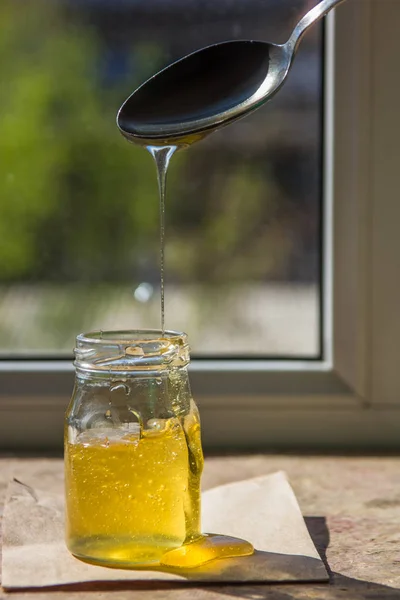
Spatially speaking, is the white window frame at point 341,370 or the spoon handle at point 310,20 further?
the white window frame at point 341,370

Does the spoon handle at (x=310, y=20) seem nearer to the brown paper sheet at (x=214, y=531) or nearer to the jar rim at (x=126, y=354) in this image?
the jar rim at (x=126, y=354)

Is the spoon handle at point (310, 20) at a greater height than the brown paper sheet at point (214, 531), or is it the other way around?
the spoon handle at point (310, 20)

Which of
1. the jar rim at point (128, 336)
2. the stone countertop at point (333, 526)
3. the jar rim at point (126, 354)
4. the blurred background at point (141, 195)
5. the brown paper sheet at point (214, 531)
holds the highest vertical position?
the blurred background at point (141, 195)

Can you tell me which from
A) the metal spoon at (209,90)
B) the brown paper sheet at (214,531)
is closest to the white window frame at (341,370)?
the brown paper sheet at (214,531)

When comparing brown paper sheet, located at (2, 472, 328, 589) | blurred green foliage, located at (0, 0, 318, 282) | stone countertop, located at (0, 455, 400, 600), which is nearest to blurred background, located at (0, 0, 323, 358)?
blurred green foliage, located at (0, 0, 318, 282)

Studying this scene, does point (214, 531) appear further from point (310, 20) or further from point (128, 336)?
point (310, 20)
